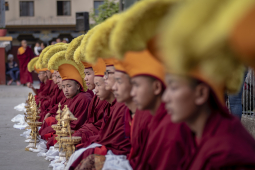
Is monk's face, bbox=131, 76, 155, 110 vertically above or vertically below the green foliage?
below

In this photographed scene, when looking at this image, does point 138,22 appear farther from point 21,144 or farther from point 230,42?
point 21,144

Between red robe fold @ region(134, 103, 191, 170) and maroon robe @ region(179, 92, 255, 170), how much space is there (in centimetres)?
13

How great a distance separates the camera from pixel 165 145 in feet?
7.80

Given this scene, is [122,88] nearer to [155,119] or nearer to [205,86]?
[155,119]

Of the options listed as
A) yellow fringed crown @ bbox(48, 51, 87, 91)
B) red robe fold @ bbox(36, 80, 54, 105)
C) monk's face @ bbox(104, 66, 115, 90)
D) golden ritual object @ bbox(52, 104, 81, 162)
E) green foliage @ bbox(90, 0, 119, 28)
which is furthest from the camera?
green foliage @ bbox(90, 0, 119, 28)

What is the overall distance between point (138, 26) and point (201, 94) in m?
0.52

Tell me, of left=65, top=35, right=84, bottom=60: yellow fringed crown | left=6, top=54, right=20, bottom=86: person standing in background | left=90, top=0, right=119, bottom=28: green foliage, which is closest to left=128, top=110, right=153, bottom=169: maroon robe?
left=65, top=35, right=84, bottom=60: yellow fringed crown

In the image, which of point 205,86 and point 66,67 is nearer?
point 205,86

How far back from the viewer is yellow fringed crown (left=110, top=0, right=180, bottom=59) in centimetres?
216

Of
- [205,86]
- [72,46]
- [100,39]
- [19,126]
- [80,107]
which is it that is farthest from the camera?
[19,126]

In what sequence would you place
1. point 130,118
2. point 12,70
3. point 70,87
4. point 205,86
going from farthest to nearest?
point 12,70 → point 70,87 → point 130,118 → point 205,86

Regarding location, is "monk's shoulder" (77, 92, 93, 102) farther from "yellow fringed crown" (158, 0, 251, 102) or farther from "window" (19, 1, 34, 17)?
"window" (19, 1, 34, 17)

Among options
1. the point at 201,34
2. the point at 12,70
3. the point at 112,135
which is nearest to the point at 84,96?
the point at 112,135

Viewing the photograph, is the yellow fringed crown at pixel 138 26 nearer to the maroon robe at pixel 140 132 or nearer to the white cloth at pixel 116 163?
the maroon robe at pixel 140 132
